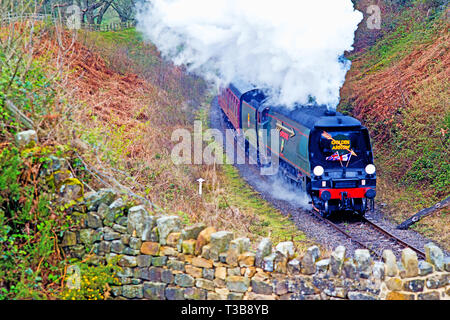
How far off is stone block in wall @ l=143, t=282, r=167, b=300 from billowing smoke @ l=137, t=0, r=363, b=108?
9566mm

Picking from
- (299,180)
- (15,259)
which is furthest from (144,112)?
(15,259)

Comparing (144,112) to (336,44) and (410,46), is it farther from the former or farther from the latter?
(410,46)

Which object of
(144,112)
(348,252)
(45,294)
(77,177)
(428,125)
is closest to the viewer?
(45,294)

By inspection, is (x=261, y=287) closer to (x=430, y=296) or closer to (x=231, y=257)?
(x=231, y=257)

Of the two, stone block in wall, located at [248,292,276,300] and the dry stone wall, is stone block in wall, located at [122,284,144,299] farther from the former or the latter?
stone block in wall, located at [248,292,276,300]

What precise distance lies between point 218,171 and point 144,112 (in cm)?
379

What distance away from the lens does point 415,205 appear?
46.5 feet

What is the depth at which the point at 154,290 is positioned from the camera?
6160 mm

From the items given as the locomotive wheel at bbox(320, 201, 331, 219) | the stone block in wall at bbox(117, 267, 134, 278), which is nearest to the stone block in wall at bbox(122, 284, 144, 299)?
the stone block in wall at bbox(117, 267, 134, 278)

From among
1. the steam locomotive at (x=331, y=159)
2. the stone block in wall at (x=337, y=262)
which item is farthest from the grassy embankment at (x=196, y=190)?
the stone block in wall at (x=337, y=262)

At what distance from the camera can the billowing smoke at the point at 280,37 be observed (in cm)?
1465

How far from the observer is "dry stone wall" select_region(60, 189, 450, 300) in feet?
17.5

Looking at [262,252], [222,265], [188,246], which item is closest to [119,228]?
[188,246]

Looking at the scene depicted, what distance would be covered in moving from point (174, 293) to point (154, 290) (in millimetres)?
263
